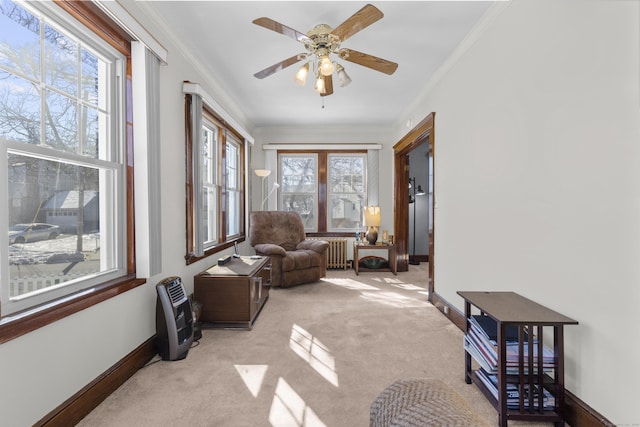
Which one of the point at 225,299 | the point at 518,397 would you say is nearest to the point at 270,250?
the point at 225,299

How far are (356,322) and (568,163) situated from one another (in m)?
2.21

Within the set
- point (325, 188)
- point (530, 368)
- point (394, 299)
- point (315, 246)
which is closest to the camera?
point (530, 368)

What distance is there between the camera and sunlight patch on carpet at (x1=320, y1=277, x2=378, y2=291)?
4512 millimetres

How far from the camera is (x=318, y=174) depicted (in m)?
6.06

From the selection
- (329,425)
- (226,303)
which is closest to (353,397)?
(329,425)

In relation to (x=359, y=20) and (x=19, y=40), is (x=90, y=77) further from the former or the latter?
(x=359, y=20)

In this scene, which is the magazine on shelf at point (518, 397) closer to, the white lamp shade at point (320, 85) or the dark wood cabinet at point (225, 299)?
the dark wood cabinet at point (225, 299)

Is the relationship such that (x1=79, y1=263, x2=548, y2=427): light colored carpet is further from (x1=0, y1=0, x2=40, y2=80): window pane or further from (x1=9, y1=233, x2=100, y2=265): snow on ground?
(x1=0, y1=0, x2=40, y2=80): window pane

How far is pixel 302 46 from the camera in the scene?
292cm

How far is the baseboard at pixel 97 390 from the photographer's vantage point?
5.11ft

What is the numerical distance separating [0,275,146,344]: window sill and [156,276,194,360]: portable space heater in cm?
27

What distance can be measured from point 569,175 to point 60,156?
2.70m

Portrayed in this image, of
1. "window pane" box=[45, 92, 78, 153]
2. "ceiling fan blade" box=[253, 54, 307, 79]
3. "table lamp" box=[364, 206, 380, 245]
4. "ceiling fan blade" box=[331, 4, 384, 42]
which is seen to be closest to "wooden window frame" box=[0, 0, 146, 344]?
"window pane" box=[45, 92, 78, 153]

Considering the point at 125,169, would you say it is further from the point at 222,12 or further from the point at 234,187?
the point at 234,187
